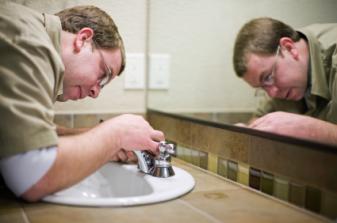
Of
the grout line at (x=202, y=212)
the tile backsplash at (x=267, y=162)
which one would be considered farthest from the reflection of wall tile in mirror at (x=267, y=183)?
the grout line at (x=202, y=212)

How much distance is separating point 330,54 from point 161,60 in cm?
74

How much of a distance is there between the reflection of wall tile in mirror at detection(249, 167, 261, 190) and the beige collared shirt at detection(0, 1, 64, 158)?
48cm

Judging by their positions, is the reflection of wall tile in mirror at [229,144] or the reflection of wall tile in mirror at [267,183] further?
the reflection of wall tile in mirror at [229,144]

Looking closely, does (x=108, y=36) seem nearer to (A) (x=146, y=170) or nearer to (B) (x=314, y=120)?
(A) (x=146, y=170)

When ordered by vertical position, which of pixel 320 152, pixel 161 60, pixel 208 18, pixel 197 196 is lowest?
pixel 197 196

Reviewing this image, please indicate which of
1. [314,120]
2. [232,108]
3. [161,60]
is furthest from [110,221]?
[161,60]

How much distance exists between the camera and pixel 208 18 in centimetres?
155

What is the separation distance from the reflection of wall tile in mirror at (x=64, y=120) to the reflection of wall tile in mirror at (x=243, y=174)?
0.64 metres

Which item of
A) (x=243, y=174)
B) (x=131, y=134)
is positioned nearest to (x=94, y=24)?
(x=131, y=134)

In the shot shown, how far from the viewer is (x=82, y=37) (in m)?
1.13

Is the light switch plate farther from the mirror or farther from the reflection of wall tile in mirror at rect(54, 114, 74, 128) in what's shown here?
the reflection of wall tile in mirror at rect(54, 114, 74, 128)

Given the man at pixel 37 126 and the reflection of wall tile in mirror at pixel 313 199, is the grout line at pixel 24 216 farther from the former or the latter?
the reflection of wall tile in mirror at pixel 313 199

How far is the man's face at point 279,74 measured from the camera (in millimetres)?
1119

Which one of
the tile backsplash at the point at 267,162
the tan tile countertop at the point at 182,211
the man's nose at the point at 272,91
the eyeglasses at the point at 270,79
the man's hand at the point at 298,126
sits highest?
the eyeglasses at the point at 270,79
